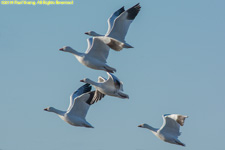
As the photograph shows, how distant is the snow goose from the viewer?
23578 mm

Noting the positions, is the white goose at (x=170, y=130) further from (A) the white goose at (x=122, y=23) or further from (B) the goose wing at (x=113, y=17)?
(B) the goose wing at (x=113, y=17)

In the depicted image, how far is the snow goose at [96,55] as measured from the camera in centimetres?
2358

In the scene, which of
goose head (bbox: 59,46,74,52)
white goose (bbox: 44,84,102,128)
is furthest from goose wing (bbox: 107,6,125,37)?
white goose (bbox: 44,84,102,128)

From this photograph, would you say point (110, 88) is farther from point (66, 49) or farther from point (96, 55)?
point (66, 49)

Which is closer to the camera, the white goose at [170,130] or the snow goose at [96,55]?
the white goose at [170,130]

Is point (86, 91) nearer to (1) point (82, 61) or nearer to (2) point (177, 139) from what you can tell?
(1) point (82, 61)

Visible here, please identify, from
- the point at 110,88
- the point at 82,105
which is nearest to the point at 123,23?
the point at 110,88

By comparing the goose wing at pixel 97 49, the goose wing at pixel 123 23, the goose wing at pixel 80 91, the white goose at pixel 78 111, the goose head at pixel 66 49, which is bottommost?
the white goose at pixel 78 111

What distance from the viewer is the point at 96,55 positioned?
23812mm

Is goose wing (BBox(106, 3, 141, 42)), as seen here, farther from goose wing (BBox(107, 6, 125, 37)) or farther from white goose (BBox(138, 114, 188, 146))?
white goose (BBox(138, 114, 188, 146))

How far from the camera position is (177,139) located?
23.8 metres

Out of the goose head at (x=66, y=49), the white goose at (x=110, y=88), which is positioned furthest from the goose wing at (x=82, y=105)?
the goose head at (x=66, y=49)

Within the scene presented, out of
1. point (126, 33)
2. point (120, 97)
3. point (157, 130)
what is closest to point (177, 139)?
point (157, 130)

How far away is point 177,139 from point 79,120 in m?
3.40
